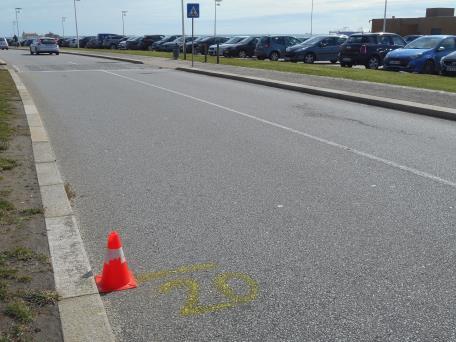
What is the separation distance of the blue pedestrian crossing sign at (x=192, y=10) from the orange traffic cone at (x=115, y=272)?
2301cm

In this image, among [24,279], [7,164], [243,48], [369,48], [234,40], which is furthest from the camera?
[234,40]

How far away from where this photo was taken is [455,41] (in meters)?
21.1

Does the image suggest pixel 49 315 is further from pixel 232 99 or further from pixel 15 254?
pixel 232 99

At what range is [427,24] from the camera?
206 feet

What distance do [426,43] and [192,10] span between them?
1081 centimetres

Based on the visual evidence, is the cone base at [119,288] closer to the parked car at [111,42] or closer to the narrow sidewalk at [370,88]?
the narrow sidewalk at [370,88]

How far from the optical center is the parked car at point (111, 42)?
62.6 meters

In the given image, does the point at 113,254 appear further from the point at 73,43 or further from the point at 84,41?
the point at 73,43

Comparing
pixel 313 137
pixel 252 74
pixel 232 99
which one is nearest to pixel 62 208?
pixel 313 137

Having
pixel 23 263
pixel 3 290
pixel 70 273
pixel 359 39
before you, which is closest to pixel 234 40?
pixel 359 39

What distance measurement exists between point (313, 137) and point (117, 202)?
168 inches

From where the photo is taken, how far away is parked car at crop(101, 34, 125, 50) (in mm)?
62594

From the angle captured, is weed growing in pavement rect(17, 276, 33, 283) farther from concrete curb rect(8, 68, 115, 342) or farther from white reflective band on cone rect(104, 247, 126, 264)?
white reflective band on cone rect(104, 247, 126, 264)

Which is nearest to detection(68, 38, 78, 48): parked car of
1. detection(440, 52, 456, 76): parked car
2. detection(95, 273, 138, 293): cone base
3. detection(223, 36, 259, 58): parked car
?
detection(223, 36, 259, 58): parked car
